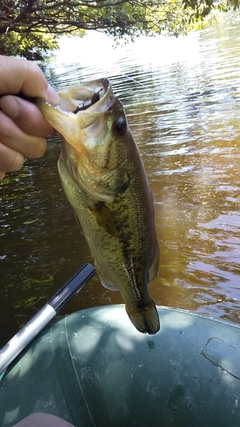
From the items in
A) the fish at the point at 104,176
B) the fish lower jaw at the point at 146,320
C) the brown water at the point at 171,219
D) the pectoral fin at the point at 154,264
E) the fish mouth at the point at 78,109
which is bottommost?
the brown water at the point at 171,219

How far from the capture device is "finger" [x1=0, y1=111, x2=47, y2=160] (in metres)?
1.41

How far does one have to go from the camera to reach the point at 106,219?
5.33 feet

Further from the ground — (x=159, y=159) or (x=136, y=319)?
(x=136, y=319)

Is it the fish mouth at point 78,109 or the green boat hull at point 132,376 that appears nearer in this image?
the fish mouth at point 78,109

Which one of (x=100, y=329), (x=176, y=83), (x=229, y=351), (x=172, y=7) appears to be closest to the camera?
(x=229, y=351)

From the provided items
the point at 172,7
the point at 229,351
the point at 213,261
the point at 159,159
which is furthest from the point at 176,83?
the point at 229,351

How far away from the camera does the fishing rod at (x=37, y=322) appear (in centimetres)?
268

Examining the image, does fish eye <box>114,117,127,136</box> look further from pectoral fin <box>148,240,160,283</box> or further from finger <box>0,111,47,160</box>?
pectoral fin <box>148,240,160,283</box>

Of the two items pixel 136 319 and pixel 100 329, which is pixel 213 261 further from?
pixel 136 319

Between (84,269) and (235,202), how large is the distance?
3.21 meters

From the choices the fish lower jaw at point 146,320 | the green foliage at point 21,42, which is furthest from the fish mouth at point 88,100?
the green foliage at point 21,42

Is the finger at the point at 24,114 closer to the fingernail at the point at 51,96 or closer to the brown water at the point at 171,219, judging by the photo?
the fingernail at the point at 51,96

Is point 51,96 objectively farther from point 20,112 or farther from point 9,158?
point 9,158

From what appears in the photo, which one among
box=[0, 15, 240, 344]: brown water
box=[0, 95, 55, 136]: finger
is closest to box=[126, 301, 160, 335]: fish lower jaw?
box=[0, 95, 55, 136]: finger
